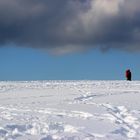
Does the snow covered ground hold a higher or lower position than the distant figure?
lower

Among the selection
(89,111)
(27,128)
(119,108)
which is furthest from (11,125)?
(119,108)

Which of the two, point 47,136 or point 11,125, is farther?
point 11,125

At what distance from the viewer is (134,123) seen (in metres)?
Answer: 12.2

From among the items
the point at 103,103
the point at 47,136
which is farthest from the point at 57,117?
the point at 103,103

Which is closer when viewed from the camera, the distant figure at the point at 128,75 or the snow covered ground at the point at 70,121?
the snow covered ground at the point at 70,121

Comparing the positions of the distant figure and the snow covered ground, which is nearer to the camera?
the snow covered ground

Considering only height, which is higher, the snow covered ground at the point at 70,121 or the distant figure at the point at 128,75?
the distant figure at the point at 128,75

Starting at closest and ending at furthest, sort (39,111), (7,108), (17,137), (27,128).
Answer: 1. (17,137)
2. (27,128)
3. (39,111)
4. (7,108)

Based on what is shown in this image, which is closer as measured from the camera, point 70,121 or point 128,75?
point 70,121

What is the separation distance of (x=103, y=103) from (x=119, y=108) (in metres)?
1.49

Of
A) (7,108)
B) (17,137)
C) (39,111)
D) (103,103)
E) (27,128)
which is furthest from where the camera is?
(103,103)

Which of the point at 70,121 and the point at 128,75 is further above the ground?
the point at 128,75

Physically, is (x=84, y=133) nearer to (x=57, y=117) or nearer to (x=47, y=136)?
(x=47, y=136)

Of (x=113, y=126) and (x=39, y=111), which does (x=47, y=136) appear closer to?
(x=113, y=126)
